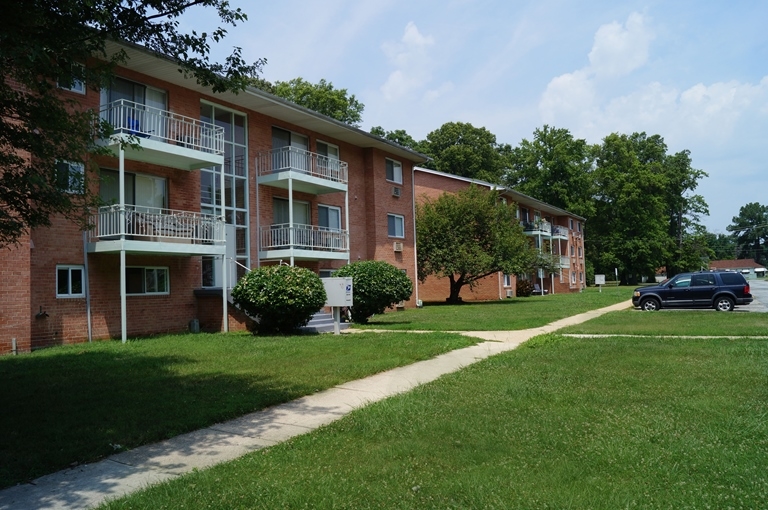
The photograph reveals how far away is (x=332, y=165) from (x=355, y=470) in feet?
68.6

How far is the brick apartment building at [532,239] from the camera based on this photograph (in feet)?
130

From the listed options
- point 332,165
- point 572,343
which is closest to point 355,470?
→ point 572,343

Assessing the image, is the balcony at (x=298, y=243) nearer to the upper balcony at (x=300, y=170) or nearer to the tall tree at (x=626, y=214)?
the upper balcony at (x=300, y=170)

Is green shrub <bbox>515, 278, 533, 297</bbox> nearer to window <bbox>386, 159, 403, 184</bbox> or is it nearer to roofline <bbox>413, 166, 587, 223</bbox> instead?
roofline <bbox>413, 166, 587, 223</bbox>

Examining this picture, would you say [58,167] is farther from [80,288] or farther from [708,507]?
[80,288]

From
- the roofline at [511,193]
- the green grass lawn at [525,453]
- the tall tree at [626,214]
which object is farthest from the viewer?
the tall tree at [626,214]

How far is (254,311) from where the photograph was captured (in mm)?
16266

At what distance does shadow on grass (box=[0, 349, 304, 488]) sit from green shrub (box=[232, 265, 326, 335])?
15.5 feet

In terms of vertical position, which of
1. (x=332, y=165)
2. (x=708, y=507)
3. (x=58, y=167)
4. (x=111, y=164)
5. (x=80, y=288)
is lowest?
(x=708, y=507)

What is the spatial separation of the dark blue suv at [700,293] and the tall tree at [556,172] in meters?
40.9

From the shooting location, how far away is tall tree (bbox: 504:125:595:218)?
214 feet

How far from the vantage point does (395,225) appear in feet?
98.3

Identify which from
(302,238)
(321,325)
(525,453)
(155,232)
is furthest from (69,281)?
(525,453)

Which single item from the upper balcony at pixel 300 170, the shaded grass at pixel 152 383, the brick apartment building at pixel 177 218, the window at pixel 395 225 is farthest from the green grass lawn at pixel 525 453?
the window at pixel 395 225
